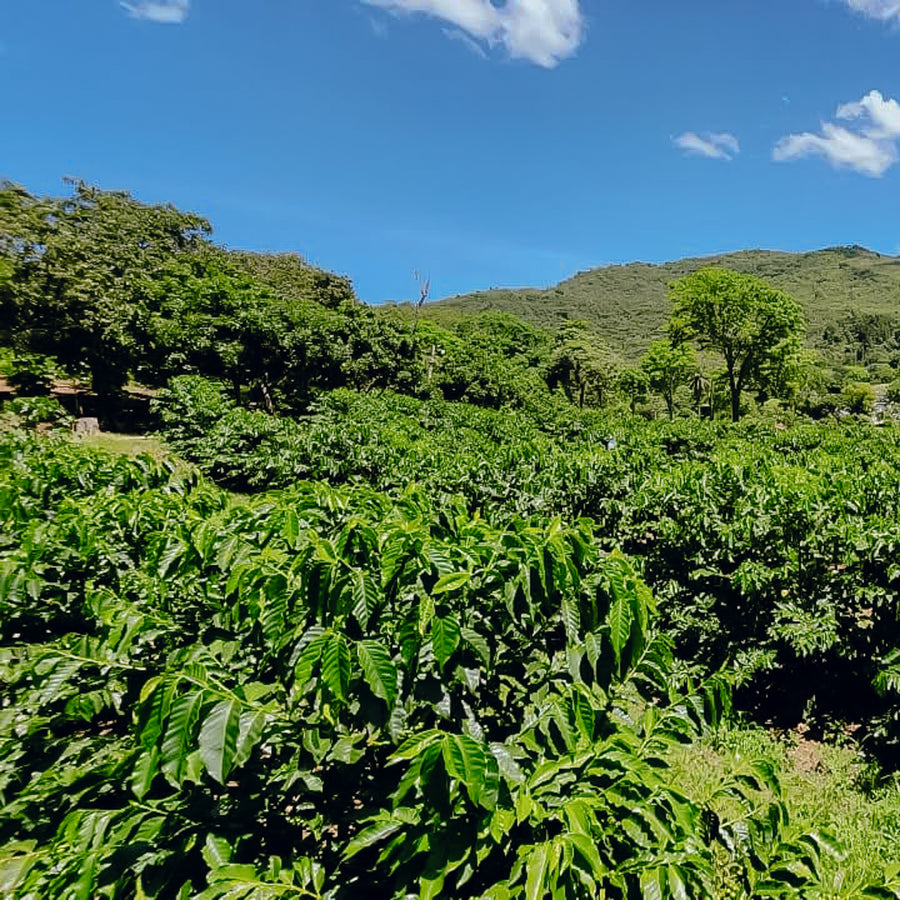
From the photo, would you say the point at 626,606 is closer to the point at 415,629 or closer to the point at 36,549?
the point at 415,629

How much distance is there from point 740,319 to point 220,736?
122ft

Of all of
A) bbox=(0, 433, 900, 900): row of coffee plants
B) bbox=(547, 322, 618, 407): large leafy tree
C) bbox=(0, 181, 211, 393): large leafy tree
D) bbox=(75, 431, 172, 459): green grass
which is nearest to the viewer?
bbox=(0, 433, 900, 900): row of coffee plants

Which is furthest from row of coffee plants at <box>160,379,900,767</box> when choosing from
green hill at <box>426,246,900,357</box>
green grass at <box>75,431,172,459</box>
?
green hill at <box>426,246,900,357</box>

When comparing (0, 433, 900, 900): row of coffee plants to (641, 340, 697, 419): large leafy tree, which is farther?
(641, 340, 697, 419): large leafy tree

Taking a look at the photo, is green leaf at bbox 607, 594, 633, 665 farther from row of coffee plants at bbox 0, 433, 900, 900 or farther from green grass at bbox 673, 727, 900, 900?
green grass at bbox 673, 727, 900, 900

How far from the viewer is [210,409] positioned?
14.7 metres

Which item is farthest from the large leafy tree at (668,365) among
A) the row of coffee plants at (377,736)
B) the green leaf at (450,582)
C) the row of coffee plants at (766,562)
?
the green leaf at (450,582)

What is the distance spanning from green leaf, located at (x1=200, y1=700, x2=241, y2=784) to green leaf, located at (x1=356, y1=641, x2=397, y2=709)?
319mm

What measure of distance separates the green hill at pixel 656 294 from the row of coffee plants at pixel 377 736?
95104mm

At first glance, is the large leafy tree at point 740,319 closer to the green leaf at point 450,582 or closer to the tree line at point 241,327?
the tree line at point 241,327

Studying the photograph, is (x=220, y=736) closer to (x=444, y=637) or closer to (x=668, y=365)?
(x=444, y=637)

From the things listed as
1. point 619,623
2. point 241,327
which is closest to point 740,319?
point 241,327

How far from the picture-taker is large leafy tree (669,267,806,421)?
3197cm

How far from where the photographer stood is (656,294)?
530 feet
